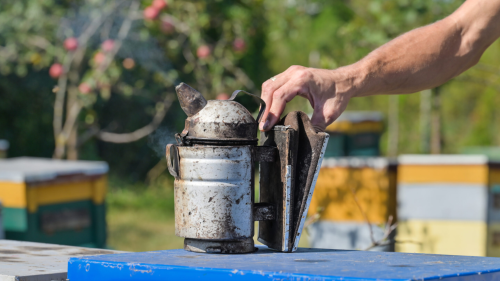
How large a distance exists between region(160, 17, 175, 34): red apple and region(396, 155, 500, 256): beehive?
9.49 feet

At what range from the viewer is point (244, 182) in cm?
144

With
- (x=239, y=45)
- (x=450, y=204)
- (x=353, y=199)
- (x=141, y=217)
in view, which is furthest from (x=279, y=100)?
(x=141, y=217)

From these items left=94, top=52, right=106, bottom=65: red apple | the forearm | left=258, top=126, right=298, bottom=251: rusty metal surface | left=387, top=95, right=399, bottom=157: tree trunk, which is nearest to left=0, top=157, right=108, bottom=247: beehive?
left=94, top=52, right=106, bottom=65: red apple

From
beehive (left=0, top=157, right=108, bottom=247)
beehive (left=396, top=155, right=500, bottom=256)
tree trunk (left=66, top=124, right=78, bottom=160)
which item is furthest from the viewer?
tree trunk (left=66, top=124, right=78, bottom=160)

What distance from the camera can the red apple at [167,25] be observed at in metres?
5.55

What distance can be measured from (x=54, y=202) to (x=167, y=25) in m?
2.59

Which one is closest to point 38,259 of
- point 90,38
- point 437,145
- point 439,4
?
point 439,4

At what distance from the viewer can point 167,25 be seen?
555 cm

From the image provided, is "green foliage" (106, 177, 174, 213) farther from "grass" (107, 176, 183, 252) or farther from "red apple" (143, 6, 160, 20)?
"red apple" (143, 6, 160, 20)

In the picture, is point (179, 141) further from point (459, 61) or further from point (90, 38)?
point (90, 38)

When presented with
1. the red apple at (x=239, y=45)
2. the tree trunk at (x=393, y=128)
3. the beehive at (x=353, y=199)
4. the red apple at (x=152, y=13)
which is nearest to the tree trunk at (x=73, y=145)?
the red apple at (x=152, y=13)

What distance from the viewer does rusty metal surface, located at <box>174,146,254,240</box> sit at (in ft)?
4.62

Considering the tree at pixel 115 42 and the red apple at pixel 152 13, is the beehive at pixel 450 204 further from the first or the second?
the red apple at pixel 152 13

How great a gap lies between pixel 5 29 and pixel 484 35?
17.2ft
